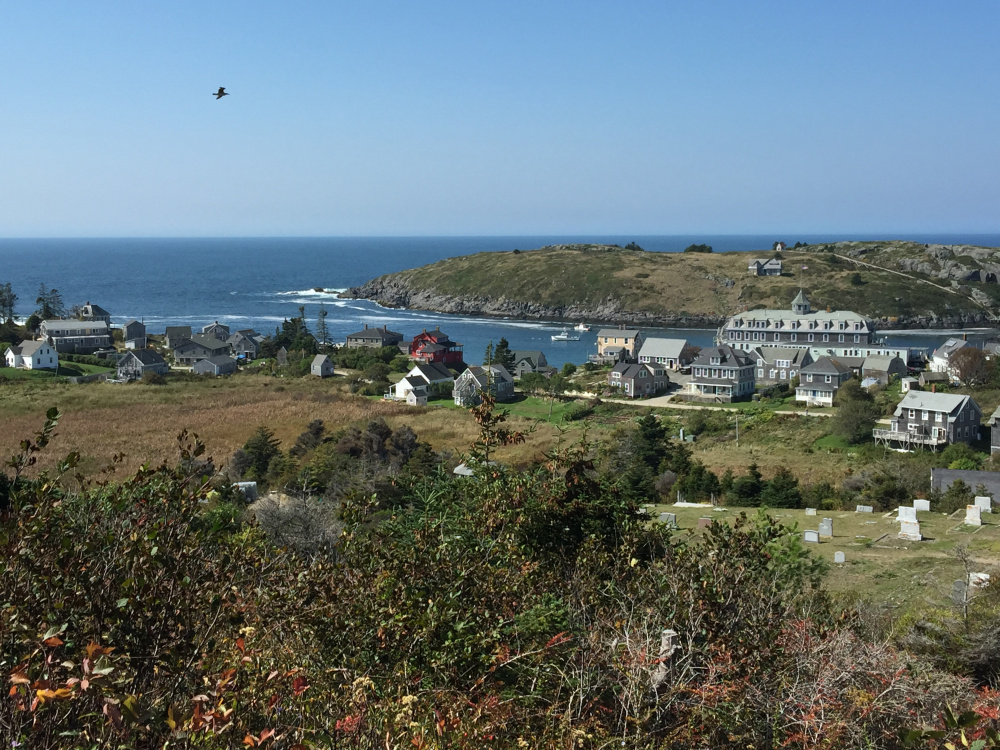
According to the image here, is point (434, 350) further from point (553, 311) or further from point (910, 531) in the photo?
point (553, 311)

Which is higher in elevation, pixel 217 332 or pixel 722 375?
pixel 217 332

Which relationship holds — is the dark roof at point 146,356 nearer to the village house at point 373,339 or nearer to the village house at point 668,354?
the village house at point 373,339

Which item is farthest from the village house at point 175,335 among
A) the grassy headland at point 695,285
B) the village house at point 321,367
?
the grassy headland at point 695,285

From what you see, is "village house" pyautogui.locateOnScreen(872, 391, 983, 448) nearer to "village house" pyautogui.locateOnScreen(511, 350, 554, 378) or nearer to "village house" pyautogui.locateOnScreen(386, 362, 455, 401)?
"village house" pyautogui.locateOnScreen(386, 362, 455, 401)

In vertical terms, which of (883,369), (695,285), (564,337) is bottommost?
(564,337)

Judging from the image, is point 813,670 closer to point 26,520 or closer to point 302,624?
point 302,624

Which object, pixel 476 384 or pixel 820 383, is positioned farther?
pixel 476 384

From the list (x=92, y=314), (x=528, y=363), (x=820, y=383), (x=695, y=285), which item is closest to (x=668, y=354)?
(x=528, y=363)

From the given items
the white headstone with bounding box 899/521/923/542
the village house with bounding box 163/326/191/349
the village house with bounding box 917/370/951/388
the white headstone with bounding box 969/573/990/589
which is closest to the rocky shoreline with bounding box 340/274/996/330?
the village house with bounding box 917/370/951/388
